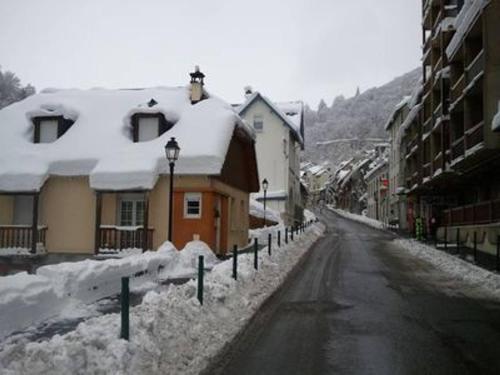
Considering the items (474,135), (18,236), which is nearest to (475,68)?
(474,135)

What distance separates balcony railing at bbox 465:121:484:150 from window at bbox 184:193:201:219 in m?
12.0

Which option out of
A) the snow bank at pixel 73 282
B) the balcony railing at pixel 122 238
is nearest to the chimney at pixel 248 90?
the balcony railing at pixel 122 238

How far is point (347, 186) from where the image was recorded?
346 ft

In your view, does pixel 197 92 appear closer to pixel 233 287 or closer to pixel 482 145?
pixel 482 145

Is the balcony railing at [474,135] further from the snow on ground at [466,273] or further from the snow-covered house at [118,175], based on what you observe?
the snow-covered house at [118,175]

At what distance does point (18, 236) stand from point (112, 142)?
231 inches

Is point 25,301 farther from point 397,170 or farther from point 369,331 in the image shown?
point 397,170

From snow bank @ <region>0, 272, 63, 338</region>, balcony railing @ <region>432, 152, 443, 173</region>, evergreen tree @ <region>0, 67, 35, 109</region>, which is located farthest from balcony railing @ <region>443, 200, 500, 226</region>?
evergreen tree @ <region>0, 67, 35, 109</region>

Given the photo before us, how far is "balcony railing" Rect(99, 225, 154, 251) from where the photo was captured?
2323cm

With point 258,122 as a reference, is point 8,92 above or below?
above

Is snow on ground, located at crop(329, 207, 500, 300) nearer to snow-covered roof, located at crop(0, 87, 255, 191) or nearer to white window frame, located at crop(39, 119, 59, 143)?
snow-covered roof, located at crop(0, 87, 255, 191)

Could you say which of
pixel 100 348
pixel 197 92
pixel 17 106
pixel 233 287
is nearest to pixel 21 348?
pixel 100 348

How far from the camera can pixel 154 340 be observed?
7.30m

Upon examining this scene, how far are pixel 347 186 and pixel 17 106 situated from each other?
82.9 metres
